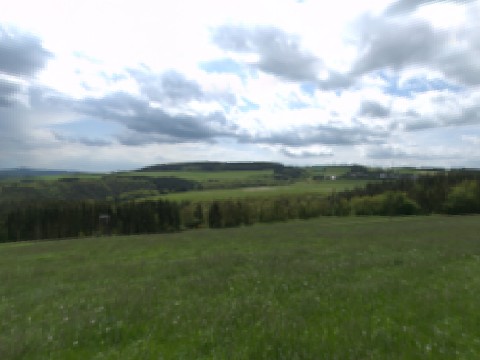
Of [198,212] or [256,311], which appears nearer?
[256,311]

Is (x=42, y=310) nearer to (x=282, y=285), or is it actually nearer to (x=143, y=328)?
(x=143, y=328)

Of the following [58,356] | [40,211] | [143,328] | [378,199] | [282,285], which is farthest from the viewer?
[378,199]

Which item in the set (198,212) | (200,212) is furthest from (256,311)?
(200,212)

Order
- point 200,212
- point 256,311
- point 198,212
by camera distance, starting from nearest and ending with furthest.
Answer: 1. point 256,311
2. point 198,212
3. point 200,212

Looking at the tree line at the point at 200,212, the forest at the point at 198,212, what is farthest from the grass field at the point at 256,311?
the forest at the point at 198,212

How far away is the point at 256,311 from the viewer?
1038 centimetres

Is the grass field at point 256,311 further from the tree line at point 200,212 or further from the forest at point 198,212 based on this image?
the forest at point 198,212

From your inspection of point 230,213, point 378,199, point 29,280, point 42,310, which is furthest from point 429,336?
point 378,199

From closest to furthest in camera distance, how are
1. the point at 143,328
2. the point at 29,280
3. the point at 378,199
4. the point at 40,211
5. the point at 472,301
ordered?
the point at 143,328
the point at 472,301
the point at 29,280
the point at 40,211
the point at 378,199

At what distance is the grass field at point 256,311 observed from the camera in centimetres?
795

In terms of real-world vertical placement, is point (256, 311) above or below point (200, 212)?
above

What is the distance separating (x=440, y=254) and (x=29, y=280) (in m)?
26.3

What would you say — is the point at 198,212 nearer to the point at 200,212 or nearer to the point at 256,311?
the point at 200,212

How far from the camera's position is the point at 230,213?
403 feet
